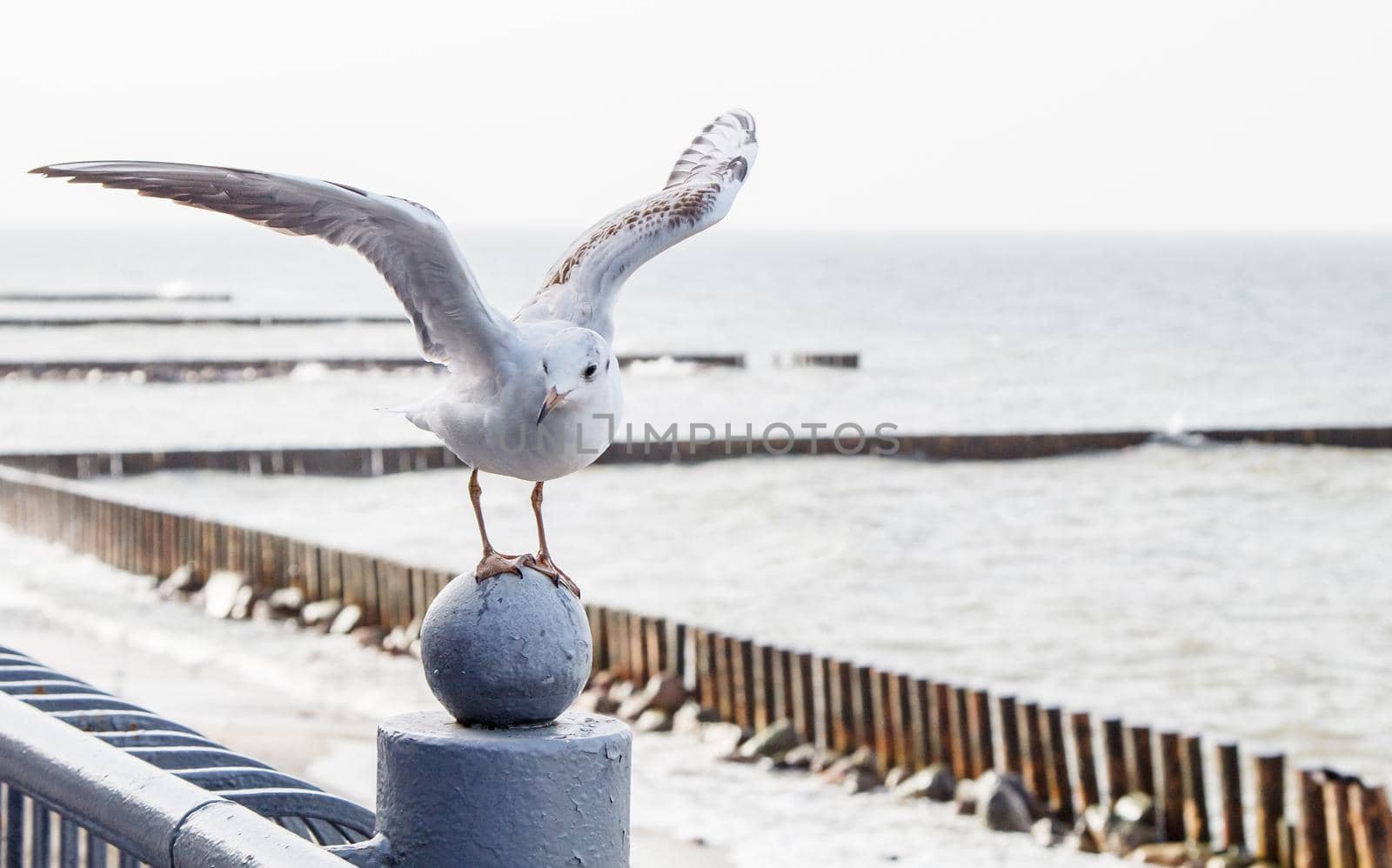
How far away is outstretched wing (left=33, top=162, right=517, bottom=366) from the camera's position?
9.71 feet

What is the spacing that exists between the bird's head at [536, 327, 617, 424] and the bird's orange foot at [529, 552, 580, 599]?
0.25m

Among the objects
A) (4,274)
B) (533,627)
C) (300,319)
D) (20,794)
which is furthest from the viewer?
(4,274)

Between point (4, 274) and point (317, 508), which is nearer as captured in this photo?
point (317, 508)

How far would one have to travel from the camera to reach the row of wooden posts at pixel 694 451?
27.4 m

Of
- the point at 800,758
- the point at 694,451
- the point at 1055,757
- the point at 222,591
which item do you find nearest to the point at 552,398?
the point at 1055,757

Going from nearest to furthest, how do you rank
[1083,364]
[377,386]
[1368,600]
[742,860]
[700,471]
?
1. [742,860]
2. [1368,600]
3. [700,471]
4. [377,386]
5. [1083,364]

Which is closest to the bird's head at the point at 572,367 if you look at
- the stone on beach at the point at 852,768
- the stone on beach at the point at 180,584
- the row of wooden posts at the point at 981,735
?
the row of wooden posts at the point at 981,735

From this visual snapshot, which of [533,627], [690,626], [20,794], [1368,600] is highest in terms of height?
[533,627]

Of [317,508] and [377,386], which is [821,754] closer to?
[317,508]

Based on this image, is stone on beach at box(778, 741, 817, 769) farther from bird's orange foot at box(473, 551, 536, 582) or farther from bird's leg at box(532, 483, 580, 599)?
bird's orange foot at box(473, 551, 536, 582)

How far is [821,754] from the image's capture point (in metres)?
11.4

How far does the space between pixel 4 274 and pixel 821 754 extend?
145100mm

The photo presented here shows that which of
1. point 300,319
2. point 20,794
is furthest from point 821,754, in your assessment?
point 300,319

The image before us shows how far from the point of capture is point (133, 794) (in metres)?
2.18
